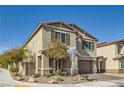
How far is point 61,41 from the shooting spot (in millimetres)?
30094

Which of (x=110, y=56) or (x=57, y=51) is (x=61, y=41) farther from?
(x=110, y=56)

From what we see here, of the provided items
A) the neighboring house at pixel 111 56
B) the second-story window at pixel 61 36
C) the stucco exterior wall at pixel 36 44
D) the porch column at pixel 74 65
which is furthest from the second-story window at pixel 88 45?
the stucco exterior wall at pixel 36 44

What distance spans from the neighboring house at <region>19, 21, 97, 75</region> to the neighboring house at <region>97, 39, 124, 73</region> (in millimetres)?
4081

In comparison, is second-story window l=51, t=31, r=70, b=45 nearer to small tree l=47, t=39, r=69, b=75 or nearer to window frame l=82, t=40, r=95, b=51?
small tree l=47, t=39, r=69, b=75

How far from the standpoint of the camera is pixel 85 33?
33.4m

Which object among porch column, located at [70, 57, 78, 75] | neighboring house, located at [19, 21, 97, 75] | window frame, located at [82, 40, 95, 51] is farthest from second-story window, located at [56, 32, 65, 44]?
window frame, located at [82, 40, 95, 51]

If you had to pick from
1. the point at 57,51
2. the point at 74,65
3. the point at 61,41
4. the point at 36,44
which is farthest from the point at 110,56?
the point at 36,44

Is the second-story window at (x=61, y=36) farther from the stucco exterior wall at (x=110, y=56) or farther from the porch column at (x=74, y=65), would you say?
the stucco exterior wall at (x=110, y=56)

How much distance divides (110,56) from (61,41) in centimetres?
1056

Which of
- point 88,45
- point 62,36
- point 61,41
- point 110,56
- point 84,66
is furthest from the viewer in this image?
point 110,56
